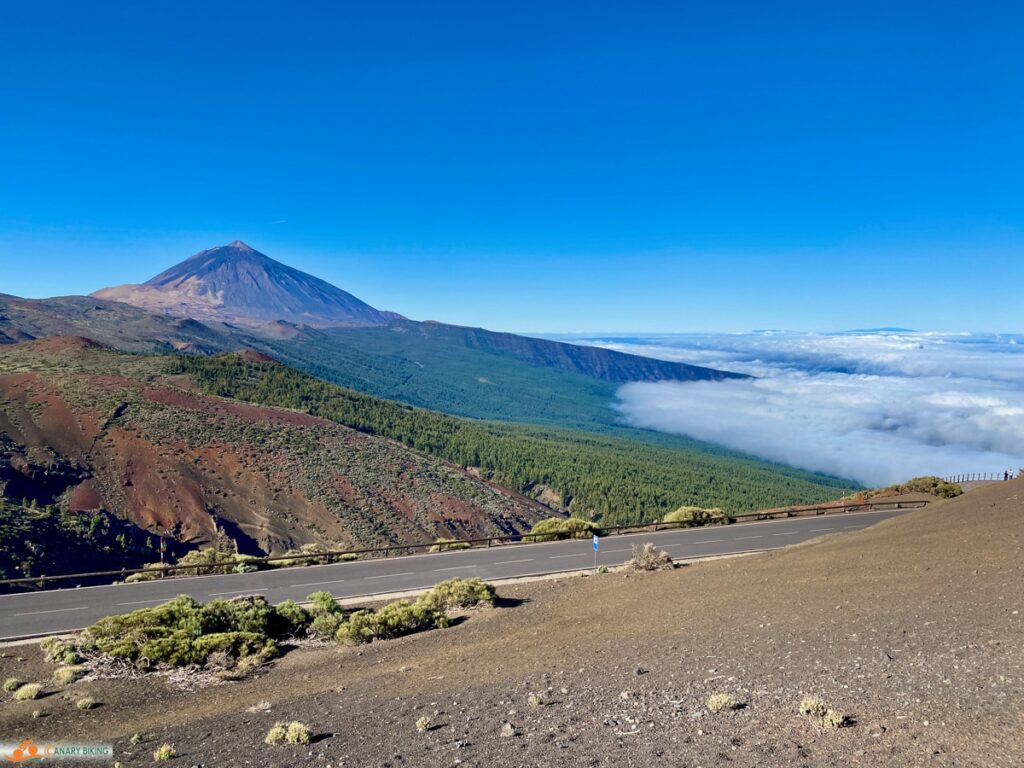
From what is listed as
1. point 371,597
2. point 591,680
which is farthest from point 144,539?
point 591,680

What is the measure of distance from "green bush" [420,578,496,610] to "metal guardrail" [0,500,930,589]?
714cm

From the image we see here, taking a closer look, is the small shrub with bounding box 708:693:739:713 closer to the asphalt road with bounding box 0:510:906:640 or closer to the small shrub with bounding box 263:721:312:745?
the small shrub with bounding box 263:721:312:745

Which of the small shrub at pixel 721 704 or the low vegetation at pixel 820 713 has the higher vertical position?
the low vegetation at pixel 820 713

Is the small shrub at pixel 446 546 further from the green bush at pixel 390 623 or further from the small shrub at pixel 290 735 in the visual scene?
the small shrub at pixel 290 735

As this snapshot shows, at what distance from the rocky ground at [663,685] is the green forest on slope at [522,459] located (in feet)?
172

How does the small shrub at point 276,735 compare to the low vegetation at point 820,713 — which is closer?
the low vegetation at point 820,713

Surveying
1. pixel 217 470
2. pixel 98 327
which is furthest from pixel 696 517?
pixel 98 327

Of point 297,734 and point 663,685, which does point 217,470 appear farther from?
point 663,685

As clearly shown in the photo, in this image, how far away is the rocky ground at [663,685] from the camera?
6742mm

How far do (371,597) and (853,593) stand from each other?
12932 mm

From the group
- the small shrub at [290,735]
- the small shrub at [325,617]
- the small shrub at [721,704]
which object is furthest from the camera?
the small shrub at [325,617]

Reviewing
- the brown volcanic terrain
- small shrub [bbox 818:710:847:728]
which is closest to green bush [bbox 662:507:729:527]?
the brown volcanic terrain

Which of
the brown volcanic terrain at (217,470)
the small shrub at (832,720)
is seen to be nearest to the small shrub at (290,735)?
the small shrub at (832,720)

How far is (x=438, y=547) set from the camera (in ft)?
88.4
